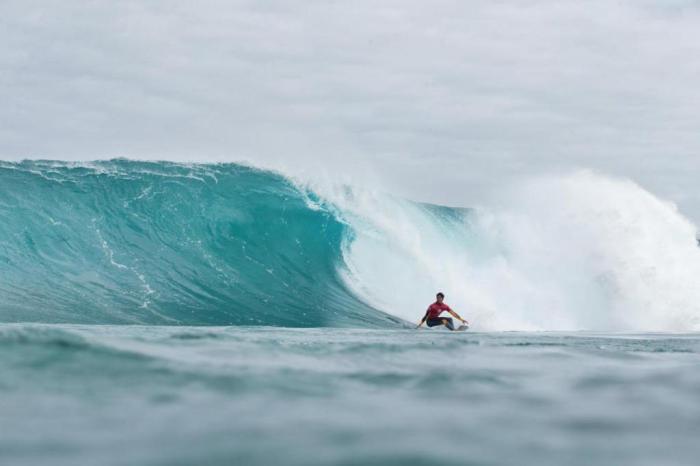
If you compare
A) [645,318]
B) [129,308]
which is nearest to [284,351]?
[129,308]

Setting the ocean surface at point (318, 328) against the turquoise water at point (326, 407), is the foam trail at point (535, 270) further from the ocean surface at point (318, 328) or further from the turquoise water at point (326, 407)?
the turquoise water at point (326, 407)

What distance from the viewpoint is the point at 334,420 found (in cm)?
459

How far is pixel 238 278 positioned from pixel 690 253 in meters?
11.9

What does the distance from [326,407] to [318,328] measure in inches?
466

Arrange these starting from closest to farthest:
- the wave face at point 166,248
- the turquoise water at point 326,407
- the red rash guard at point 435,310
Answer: the turquoise water at point 326,407, the red rash guard at point 435,310, the wave face at point 166,248

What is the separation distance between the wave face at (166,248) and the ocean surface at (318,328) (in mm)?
76

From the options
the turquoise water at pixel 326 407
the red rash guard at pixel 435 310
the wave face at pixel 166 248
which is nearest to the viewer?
the turquoise water at pixel 326 407

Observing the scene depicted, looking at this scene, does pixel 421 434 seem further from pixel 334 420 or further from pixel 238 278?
pixel 238 278

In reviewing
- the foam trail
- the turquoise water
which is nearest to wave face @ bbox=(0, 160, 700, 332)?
the foam trail

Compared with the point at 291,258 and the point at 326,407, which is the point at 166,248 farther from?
the point at 326,407

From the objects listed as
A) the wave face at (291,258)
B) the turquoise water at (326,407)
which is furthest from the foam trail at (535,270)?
the turquoise water at (326,407)

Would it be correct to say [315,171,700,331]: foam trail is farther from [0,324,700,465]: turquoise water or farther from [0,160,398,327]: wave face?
[0,324,700,465]: turquoise water

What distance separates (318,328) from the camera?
16797 mm

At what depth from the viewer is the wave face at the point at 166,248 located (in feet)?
63.5
